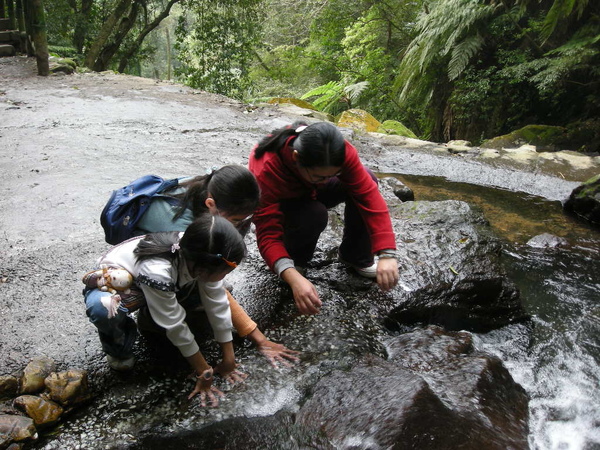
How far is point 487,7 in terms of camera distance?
781cm

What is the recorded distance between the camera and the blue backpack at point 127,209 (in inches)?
81.9

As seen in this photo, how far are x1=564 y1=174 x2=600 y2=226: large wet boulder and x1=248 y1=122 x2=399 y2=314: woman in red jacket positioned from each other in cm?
319

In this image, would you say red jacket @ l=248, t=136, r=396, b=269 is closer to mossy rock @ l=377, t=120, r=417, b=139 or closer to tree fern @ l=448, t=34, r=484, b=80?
mossy rock @ l=377, t=120, r=417, b=139

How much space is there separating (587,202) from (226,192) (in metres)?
4.36

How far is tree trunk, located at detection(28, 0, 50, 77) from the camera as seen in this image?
8227 mm

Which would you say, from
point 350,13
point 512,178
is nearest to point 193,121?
point 512,178

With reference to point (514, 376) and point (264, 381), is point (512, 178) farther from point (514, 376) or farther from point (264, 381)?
point (264, 381)

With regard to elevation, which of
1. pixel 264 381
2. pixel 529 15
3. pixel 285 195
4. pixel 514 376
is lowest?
pixel 514 376

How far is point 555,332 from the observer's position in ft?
9.51

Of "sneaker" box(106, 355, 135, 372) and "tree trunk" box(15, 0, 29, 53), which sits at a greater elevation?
"tree trunk" box(15, 0, 29, 53)

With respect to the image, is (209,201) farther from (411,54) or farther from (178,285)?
(411,54)

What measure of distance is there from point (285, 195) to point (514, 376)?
1656 millimetres

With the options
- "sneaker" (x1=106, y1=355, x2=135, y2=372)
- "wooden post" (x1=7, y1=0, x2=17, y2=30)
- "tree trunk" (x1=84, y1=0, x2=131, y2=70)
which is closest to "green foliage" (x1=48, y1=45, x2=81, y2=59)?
"tree trunk" (x1=84, y1=0, x2=131, y2=70)

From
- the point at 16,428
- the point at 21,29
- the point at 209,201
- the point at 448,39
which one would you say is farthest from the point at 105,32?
the point at 16,428
